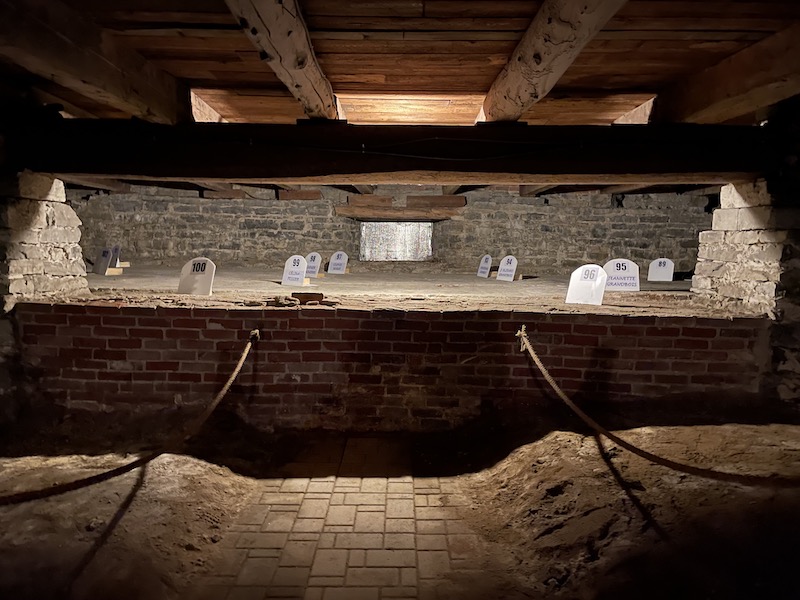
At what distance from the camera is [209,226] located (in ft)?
30.2

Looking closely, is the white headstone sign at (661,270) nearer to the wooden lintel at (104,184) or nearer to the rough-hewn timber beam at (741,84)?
the rough-hewn timber beam at (741,84)

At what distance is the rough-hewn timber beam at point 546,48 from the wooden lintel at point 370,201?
5.81 metres

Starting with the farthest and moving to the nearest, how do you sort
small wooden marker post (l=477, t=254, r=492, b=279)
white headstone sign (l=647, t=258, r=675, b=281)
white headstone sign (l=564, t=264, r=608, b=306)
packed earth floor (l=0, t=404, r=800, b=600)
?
small wooden marker post (l=477, t=254, r=492, b=279), white headstone sign (l=647, t=258, r=675, b=281), white headstone sign (l=564, t=264, r=608, b=306), packed earth floor (l=0, t=404, r=800, b=600)

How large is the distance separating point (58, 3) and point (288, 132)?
5.22 feet

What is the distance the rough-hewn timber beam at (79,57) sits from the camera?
2.33m

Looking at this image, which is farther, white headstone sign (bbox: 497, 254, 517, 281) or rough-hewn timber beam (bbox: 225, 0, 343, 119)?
white headstone sign (bbox: 497, 254, 517, 281)

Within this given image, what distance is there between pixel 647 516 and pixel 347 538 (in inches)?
65.1

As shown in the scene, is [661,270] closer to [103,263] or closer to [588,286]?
[588,286]

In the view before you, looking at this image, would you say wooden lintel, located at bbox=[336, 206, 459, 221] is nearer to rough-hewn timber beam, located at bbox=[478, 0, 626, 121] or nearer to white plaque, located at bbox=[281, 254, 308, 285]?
A: white plaque, located at bbox=[281, 254, 308, 285]

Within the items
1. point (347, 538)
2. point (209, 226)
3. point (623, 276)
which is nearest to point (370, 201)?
point (209, 226)

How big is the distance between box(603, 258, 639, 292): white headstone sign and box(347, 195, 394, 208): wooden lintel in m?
4.96

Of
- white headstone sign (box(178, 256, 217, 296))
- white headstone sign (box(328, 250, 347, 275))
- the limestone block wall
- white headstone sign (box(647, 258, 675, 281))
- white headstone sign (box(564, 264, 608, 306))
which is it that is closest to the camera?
the limestone block wall

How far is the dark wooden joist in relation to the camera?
12.2ft

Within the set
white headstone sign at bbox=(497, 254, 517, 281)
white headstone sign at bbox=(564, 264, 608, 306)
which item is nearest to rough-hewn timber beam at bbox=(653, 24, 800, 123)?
white headstone sign at bbox=(564, 264, 608, 306)
